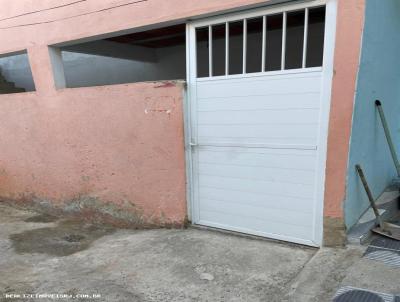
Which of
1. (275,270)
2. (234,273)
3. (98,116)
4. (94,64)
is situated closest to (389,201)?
(275,270)

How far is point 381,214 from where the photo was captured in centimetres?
381

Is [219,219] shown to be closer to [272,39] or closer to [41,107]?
[272,39]

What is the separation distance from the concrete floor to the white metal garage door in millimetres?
301

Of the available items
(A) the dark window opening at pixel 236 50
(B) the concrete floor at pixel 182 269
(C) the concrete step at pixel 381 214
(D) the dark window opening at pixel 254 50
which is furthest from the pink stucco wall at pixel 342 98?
(A) the dark window opening at pixel 236 50

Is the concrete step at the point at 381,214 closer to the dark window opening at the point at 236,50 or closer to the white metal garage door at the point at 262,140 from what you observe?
the white metal garage door at the point at 262,140

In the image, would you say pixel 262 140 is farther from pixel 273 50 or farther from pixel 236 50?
pixel 236 50

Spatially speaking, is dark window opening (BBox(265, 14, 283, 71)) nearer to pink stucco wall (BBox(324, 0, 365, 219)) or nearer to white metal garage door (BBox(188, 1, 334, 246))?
white metal garage door (BBox(188, 1, 334, 246))

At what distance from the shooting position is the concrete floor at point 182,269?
290 cm

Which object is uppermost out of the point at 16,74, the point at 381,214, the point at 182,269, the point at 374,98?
the point at 16,74

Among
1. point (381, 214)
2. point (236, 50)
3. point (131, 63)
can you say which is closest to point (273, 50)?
point (236, 50)

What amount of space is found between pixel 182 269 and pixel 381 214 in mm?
2294

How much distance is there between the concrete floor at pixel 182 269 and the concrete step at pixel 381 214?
0.53 ft

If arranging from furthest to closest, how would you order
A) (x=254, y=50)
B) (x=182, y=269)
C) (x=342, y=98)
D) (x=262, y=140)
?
1. (x=254, y=50)
2. (x=262, y=140)
3. (x=182, y=269)
4. (x=342, y=98)

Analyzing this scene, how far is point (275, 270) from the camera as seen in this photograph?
3273mm
